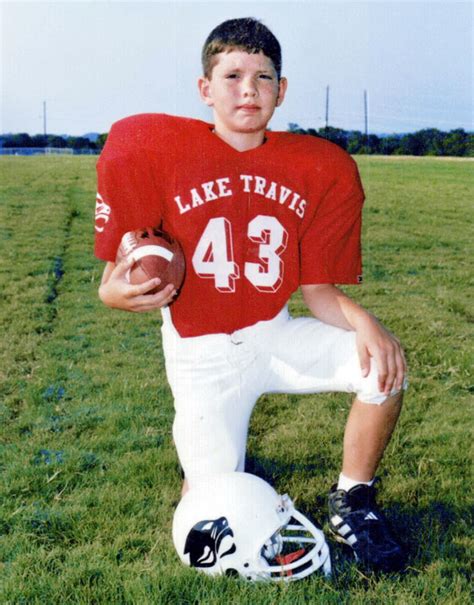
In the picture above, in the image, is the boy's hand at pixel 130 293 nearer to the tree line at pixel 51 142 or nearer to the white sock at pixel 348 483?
the white sock at pixel 348 483

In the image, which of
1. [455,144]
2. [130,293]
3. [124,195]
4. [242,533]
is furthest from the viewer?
[455,144]

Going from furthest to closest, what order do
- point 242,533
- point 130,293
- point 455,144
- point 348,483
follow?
point 455,144 < point 348,483 < point 130,293 < point 242,533

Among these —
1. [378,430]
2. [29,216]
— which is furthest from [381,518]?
[29,216]

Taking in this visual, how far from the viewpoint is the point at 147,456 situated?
11.2ft

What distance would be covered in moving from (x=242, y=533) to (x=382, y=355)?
0.76 m

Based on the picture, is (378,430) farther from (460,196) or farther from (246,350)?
(460,196)

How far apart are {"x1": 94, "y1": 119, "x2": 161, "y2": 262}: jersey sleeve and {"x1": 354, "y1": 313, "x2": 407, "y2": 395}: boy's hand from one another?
0.94m

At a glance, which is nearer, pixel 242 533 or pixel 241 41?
pixel 242 533

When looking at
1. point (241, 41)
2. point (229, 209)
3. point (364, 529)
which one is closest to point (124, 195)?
point (229, 209)

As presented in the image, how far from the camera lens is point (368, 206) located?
13633 millimetres

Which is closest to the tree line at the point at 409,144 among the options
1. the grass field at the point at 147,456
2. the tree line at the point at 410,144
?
the tree line at the point at 410,144

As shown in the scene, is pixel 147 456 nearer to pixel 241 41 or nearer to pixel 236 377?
pixel 236 377

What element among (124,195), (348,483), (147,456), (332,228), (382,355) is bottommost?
(147,456)

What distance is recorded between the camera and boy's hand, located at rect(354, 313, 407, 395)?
101 inches
